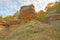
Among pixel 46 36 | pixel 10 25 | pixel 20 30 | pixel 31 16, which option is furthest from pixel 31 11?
pixel 46 36

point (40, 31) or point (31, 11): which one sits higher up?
point (31, 11)

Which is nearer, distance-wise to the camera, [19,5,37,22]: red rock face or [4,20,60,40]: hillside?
[4,20,60,40]: hillside

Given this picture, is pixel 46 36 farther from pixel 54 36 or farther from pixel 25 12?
pixel 25 12

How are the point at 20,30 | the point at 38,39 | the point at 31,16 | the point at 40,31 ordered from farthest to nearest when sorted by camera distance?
the point at 31,16, the point at 20,30, the point at 40,31, the point at 38,39

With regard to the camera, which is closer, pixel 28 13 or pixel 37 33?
pixel 37 33

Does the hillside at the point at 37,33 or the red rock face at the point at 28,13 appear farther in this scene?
the red rock face at the point at 28,13

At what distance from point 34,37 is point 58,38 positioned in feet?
6.31

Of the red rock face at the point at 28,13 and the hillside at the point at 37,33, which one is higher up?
the red rock face at the point at 28,13

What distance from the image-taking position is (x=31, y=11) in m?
24.4

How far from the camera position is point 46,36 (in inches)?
482

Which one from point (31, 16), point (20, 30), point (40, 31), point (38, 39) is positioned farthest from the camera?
point (31, 16)

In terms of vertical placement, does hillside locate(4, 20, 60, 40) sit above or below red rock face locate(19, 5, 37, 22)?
below

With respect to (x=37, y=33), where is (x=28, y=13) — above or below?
above

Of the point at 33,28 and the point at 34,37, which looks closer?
the point at 34,37
